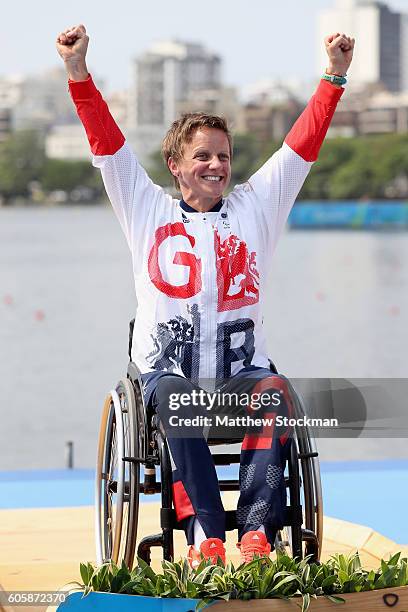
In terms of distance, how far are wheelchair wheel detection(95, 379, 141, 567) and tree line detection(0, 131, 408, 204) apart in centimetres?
4391

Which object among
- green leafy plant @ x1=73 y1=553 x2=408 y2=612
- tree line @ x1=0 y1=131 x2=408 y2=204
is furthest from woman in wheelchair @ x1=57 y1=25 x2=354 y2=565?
tree line @ x1=0 y1=131 x2=408 y2=204

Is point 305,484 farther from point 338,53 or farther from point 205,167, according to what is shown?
point 338,53

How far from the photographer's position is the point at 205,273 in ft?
8.93

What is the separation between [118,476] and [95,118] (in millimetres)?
744

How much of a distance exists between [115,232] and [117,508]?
4321cm

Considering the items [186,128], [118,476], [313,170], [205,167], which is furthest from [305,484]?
[313,170]

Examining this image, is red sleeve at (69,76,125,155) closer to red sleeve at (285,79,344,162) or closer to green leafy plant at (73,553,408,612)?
red sleeve at (285,79,344,162)

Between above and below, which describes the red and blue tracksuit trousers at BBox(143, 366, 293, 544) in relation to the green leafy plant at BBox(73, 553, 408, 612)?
above

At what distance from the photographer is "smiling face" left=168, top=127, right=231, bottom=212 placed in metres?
2.81

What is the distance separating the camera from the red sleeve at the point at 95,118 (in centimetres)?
273

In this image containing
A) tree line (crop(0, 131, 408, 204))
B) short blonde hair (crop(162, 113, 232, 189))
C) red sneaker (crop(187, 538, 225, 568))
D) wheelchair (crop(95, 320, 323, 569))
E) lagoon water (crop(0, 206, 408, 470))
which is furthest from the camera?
tree line (crop(0, 131, 408, 204))

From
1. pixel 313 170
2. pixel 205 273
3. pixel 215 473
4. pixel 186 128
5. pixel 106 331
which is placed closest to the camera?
pixel 215 473

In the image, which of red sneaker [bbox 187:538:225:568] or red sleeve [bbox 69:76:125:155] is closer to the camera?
red sneaker [bbox 187:538:225:568]

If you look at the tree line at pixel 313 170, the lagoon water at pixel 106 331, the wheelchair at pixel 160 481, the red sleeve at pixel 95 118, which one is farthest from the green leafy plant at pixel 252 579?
the tree line at pixel 313 170
